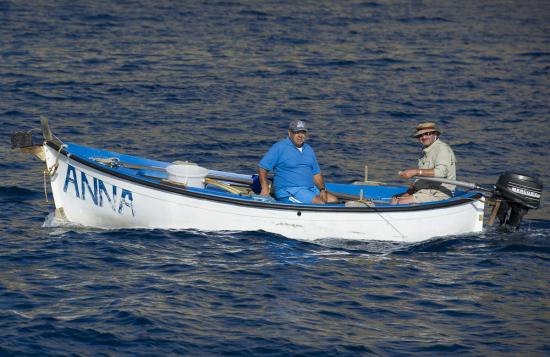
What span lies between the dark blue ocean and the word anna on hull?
22 cm

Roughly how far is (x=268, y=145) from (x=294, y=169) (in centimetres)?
588

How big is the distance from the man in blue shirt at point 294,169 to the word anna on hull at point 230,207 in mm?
355

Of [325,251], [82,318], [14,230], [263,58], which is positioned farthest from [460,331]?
[263,58]

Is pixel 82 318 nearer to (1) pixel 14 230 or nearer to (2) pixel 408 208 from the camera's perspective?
(1) pixel 14 230

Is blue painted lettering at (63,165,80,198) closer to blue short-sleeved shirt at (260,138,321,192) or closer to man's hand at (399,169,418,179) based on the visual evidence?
blue short-sleeved shirt at (260,138,321,192)

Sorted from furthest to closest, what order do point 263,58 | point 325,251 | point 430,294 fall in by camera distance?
point 263,58 → point 325,251 → point 430,294

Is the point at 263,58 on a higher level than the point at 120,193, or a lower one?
higher

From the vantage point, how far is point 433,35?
102 ft

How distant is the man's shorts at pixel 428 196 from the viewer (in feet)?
47.2

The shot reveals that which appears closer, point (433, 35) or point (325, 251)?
point (325, 251)

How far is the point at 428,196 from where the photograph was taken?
47.2 feet

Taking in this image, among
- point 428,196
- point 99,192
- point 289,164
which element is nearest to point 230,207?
point 289,164

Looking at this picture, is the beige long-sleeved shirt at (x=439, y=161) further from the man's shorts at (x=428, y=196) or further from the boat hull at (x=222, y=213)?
the boat hull at (x=222, y=213)

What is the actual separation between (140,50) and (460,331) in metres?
17.7
